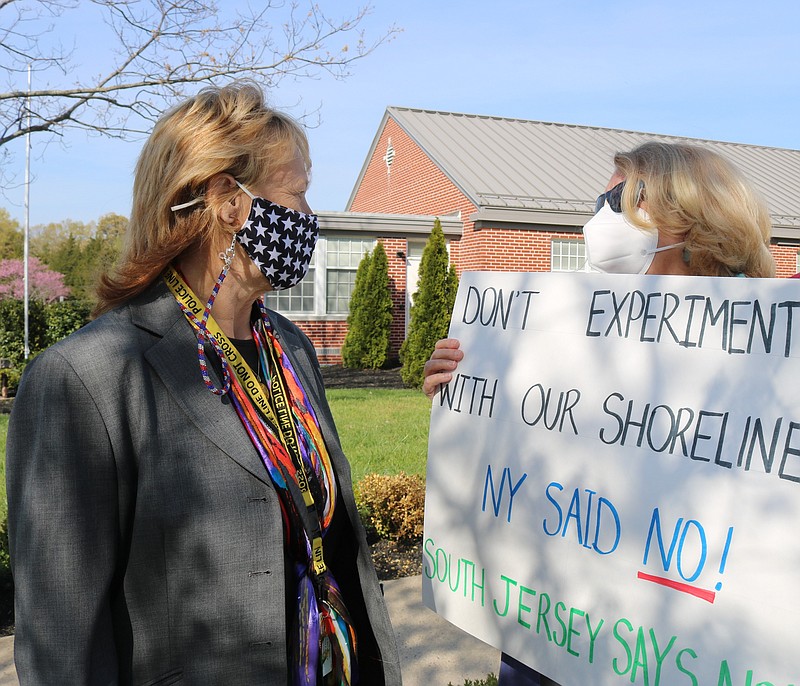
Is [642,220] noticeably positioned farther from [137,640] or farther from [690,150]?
[137,640]

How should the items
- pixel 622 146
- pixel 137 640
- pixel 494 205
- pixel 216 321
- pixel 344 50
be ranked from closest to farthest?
pixel 137 640 < pixel 216 321 < pixel 344 50 < pixel 494 205 < pixel 622 146

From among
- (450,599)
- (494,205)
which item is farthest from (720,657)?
(494,205)

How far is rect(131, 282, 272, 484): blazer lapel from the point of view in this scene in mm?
1838

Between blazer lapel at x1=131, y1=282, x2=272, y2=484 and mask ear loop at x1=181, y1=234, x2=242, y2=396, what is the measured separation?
0.01 m

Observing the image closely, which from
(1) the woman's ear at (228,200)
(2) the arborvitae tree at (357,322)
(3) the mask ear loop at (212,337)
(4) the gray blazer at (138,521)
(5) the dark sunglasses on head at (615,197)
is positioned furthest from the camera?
(2) the arborvitae tree at (357,322)

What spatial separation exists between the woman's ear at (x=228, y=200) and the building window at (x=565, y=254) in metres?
17.0

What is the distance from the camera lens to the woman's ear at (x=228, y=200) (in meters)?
2.02

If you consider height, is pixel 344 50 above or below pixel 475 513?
above

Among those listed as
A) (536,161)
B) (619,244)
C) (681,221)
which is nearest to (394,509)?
(619,244)

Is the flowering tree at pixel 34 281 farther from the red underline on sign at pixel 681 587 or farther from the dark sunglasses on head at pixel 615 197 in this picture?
the red underline on sign at pixel 681 587

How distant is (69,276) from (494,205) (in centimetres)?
2630

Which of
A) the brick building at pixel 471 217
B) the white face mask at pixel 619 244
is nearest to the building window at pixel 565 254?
the brick building at pixel 471 217

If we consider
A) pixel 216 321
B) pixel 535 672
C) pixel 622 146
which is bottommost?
pixel 535 672

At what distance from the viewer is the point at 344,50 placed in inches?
304
